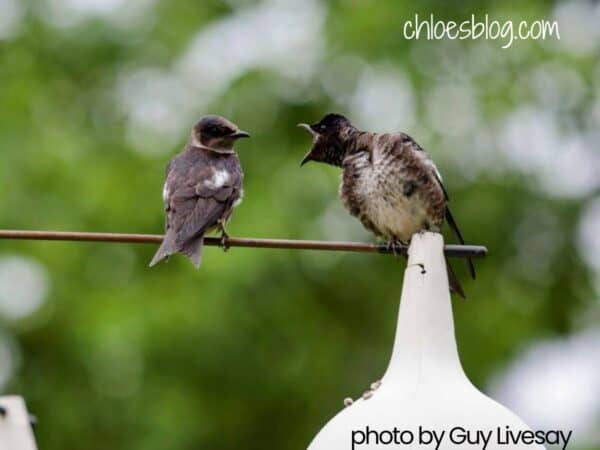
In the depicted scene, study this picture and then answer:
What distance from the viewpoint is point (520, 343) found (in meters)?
9.47

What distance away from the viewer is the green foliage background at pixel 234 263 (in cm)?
859

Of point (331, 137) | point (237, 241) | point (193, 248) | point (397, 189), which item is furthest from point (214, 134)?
point (237, 241)

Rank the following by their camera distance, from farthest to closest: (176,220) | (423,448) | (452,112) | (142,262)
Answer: (452,112) → (142,262) → (176,220) → (423,448)

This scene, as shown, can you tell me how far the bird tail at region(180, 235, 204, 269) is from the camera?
4.68 metres

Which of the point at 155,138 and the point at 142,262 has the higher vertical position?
the point at 155,138

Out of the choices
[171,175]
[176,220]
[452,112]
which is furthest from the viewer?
[452,112]

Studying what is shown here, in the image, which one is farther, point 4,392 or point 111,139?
point 111,139

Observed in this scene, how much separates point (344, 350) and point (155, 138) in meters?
1.88

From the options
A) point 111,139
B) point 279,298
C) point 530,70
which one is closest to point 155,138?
point 111,139

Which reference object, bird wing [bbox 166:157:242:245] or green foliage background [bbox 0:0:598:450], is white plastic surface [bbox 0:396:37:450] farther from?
green foliage background [bbox 0:0:598:450]

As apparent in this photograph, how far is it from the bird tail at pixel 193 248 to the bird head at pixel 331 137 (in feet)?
1.53

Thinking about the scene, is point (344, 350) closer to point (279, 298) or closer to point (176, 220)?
point (279, 298)

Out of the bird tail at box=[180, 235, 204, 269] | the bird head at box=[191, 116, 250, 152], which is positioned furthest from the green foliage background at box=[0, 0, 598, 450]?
the bird tail at box=[180, 235, 204, 269]

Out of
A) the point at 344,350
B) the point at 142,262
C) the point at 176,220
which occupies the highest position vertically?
the point at 176,220
